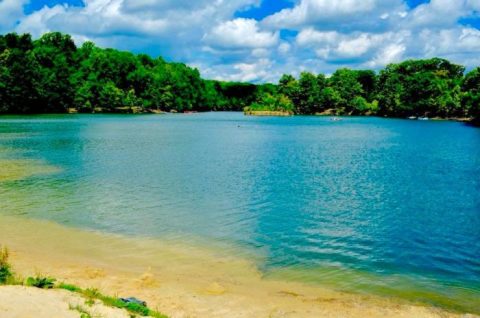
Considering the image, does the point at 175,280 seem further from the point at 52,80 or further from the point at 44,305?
the point at 52,80

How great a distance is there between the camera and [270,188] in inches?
1262

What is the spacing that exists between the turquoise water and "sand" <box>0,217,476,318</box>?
115 centimetres

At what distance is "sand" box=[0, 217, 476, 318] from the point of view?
41.8 feet

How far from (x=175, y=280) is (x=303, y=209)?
1195 centimetres

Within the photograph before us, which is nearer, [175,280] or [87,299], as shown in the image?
[87,299]

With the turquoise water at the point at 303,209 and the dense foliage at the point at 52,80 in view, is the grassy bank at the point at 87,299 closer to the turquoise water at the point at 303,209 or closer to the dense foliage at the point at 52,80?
the turquoise water at the point at 303,209

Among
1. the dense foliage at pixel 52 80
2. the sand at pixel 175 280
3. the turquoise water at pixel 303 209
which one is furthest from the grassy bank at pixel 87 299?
the dense foliage at pixel 52 80

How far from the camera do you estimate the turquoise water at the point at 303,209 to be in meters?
16.6

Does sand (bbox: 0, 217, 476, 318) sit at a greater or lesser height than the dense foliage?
lesser

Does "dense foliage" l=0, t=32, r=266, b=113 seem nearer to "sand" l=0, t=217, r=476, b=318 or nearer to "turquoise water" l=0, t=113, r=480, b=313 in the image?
"turquoise water" l=0, t=113, r=480, b=313

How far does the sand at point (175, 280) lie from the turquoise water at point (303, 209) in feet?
3.78

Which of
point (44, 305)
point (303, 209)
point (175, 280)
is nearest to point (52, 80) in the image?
point (303, 209)

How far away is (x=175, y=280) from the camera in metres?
15.2

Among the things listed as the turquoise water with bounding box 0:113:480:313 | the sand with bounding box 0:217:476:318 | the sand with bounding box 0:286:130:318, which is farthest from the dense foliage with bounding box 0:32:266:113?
the sand with bounding box 0:286:130:318
